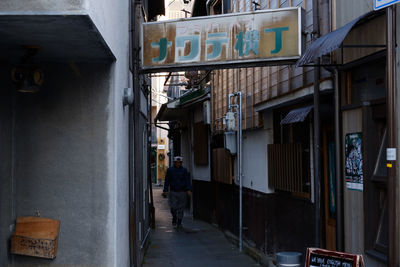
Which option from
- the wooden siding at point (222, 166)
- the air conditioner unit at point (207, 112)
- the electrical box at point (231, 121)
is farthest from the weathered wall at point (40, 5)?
the air conditioner unit at point (207, 112)

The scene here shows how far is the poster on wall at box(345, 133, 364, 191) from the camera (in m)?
6.64

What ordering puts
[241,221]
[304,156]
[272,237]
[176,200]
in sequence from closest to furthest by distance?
[304,156] < [272,237] < [241,221] < [176,200]

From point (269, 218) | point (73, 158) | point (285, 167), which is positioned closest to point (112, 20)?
point (73, 158)

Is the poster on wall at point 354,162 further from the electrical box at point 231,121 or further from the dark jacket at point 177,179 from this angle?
the dark jacket at point 177,179

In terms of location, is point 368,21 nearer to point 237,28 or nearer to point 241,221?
point 237,28

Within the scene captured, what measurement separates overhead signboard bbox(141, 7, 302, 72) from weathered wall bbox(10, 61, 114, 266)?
5.61 feet

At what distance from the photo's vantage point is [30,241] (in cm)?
609

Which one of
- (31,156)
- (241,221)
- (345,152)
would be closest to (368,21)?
(345,152)

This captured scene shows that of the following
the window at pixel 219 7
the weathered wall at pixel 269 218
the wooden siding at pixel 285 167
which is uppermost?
the window at pixel 219 7

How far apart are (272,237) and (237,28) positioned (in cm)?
476

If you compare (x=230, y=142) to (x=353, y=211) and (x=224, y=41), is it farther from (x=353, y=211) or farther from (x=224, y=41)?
(x=353, y=211)

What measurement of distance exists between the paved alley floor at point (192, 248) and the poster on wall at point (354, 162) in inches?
166

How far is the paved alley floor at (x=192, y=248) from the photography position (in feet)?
35.4

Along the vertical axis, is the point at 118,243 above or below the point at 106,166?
below
